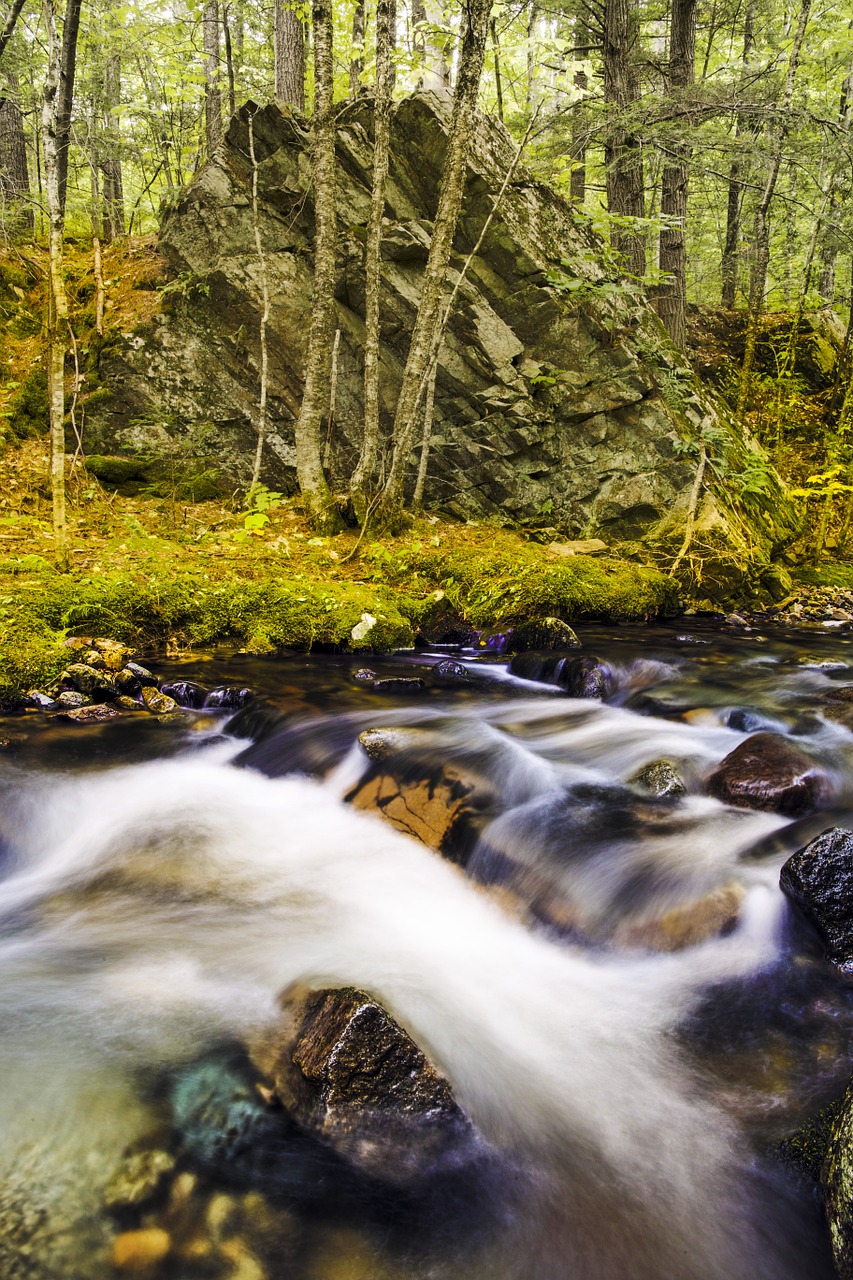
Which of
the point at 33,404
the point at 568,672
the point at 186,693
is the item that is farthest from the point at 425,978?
the point at 33,404

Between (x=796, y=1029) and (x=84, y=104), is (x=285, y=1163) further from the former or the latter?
(x=84, y=104)

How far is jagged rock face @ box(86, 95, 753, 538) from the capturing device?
9.53 m

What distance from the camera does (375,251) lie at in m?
8.48

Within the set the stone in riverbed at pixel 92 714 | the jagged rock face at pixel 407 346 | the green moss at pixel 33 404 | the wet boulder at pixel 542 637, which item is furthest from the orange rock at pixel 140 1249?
the green moss at pixel 33 404

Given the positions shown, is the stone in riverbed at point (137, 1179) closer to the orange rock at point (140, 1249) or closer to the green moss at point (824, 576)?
the orange rock at point (140, 1249)

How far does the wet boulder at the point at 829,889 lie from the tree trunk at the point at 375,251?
6.42 meters

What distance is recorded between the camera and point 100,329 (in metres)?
9.75

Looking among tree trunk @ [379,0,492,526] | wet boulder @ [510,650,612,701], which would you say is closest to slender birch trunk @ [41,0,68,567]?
tree trunk @ [379,0,492,526]

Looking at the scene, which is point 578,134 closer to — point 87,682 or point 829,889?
point 87,682

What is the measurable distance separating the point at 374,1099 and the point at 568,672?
4.72m

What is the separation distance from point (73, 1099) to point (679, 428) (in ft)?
31.1

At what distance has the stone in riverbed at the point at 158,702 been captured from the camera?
18.5ft

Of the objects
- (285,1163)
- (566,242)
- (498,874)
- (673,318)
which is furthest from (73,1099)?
(673,318)

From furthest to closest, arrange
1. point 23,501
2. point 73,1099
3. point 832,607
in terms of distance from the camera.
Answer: point 832,607, point 23,501, point 73,1099
